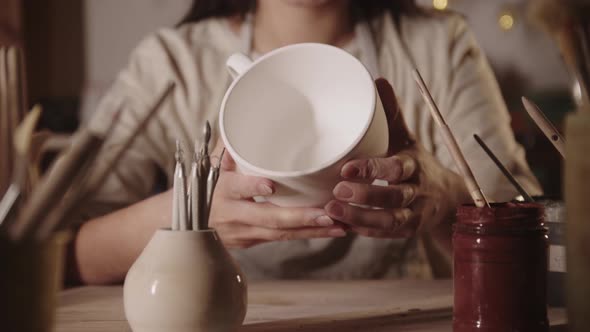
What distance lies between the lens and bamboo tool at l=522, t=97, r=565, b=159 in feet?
1.99

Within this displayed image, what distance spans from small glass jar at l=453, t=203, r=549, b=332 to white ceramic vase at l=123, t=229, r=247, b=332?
206 millimetres

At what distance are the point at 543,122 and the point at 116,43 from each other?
Answer: 262cm

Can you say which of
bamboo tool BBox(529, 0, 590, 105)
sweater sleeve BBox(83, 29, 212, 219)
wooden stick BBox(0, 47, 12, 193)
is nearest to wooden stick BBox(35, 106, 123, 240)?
bamboo tool BBox(529, 0, 590, 105)

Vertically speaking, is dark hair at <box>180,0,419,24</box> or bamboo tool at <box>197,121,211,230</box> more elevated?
dark hair at <box>180,0,419,24</box>

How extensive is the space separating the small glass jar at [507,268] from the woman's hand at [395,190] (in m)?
0.12

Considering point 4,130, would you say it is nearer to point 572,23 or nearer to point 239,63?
point 239,63

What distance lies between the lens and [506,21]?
2998 millimetres

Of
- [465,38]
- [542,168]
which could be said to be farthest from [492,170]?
[542,168]

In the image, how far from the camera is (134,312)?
0.57m

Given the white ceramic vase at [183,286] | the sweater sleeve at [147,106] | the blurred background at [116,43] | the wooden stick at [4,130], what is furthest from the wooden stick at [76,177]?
the blurred background at [116,43]

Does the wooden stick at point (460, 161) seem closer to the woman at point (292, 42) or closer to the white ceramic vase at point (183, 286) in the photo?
the white ceramic vase at point (183, 286)

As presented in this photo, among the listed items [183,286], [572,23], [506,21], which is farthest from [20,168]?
[506,21]

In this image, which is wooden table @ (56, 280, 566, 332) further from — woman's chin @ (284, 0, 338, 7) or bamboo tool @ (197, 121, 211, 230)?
woman's chin @ (284, 0, 338, 7)

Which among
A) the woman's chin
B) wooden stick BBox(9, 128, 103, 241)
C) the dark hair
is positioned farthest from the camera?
the dark hair
